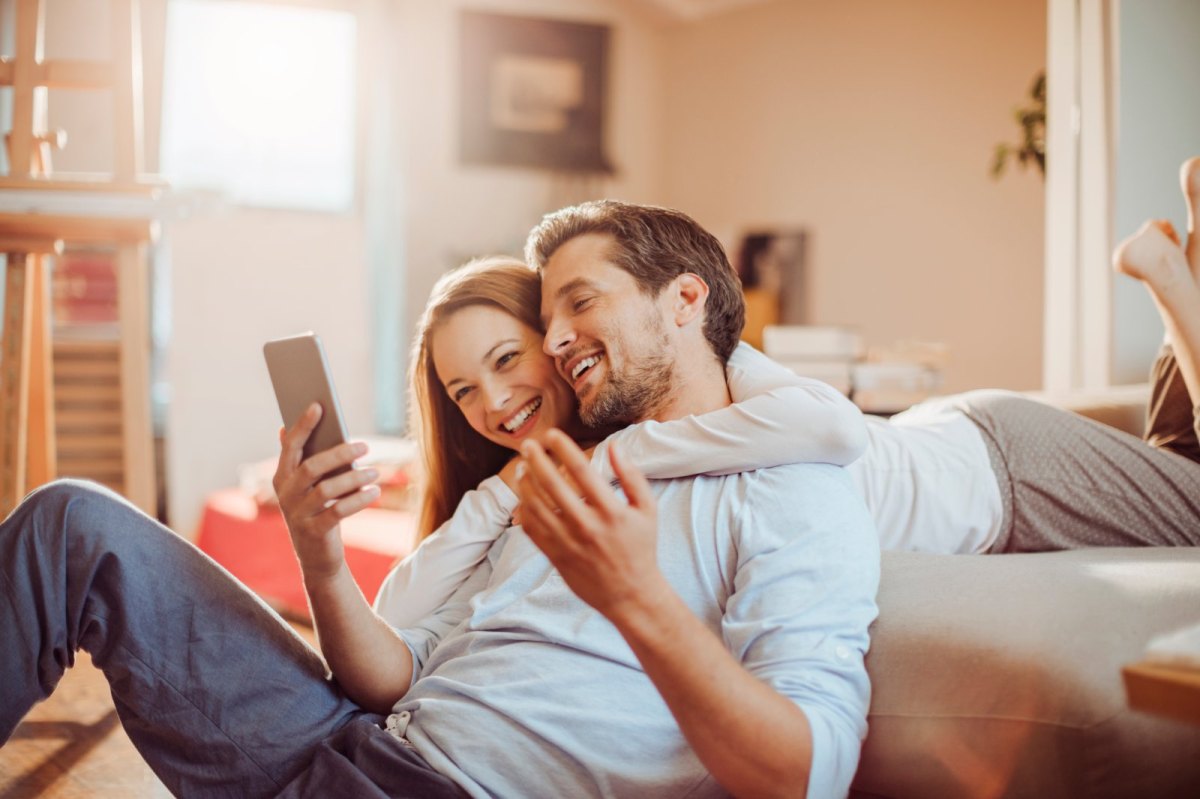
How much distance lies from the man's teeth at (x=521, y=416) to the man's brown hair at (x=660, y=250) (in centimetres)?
19

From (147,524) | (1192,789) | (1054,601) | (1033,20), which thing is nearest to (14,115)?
(147,524)

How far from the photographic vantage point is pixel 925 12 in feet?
13.9

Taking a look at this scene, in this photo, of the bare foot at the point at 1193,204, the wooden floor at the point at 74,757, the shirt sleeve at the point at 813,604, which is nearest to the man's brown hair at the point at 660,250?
the shirt sleeve at the point at 813,604

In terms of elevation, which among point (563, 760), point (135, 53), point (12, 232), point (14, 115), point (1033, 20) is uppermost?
point (1033, 20)

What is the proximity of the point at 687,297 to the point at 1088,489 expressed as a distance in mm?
701

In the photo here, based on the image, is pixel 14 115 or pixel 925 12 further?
pixel 925 12

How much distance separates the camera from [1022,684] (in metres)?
0.94

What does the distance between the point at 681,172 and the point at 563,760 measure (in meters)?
4.55

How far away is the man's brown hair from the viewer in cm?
134

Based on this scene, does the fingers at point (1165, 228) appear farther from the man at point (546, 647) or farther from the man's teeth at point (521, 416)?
the man's teeth at point (521, 416)

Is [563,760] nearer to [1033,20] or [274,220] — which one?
[274,220]

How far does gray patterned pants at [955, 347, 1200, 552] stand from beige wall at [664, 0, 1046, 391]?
2471 millimetres

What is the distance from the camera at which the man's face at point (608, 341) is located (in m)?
1.29

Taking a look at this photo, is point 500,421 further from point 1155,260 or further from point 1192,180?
point 1192,180
